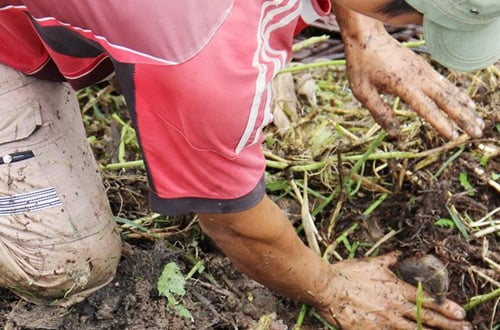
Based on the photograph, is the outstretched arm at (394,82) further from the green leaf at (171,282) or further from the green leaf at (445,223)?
the green leaf at (171,282)

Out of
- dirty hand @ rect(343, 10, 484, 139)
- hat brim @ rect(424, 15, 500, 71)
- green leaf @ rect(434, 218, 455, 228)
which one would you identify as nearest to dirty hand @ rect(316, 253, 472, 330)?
green leaf @ rect(434, 218, 455, 228)

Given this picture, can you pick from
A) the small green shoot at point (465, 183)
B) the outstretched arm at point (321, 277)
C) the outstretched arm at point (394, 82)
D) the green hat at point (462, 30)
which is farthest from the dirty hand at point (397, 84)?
the small green shoot at point (465, 183)

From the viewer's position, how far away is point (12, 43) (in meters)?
1.81

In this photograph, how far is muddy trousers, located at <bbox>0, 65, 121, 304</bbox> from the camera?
191 cm

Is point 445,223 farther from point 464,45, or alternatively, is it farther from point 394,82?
point 464,45

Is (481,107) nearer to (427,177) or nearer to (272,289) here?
(427,177)

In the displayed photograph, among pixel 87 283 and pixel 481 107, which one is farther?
pixel 481 107

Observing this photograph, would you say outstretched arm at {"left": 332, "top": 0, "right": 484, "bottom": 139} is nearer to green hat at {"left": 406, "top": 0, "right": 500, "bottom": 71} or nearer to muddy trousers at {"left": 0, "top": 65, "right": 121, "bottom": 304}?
green hat at {"left": 406, "top": 0, "right": 500, "bottom": 71}

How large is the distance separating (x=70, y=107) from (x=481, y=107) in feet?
3.94

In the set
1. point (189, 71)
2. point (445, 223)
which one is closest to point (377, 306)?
point (445, 223)

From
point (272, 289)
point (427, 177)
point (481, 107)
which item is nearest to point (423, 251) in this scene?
point (427, 177)

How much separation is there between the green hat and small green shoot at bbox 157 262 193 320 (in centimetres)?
84

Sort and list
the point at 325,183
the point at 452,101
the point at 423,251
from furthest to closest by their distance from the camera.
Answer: the point at 325,183 < the point at 423,251 < the point at 452,101

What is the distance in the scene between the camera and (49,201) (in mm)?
1964
